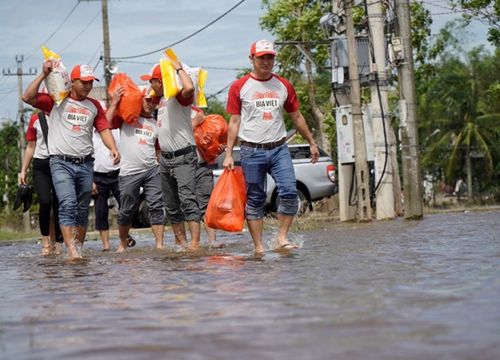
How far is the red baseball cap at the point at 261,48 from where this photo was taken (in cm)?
948

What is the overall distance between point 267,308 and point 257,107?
4484 mm

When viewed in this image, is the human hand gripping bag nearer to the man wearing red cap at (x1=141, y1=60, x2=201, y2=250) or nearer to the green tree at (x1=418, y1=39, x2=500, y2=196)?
the man wearing red cap at (x1=141, y1=60, x2=201, y2=250)

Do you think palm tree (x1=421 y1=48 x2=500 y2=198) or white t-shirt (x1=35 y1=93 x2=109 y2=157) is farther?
palm tree (x1=421 y1=48 x2=500 y2=198)

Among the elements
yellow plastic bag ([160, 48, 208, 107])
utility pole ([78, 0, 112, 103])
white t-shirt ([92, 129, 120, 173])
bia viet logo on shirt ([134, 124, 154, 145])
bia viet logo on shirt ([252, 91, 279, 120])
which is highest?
utility pole ([78, 0, 112, 103])

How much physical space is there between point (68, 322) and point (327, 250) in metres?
4.50

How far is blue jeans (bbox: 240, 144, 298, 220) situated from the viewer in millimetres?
9617

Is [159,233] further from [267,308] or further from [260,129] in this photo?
[267,308]

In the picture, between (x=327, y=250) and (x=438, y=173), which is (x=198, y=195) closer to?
(x=327, y=250)

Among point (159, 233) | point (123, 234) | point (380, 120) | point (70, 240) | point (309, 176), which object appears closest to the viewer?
point (70, 240)

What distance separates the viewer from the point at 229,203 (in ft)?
32.7

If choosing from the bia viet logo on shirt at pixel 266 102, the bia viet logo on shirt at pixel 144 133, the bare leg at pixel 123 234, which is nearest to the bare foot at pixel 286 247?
the bia viet logo on shirt at pixel 266 102

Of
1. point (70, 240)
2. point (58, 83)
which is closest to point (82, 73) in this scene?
point (58, 83)

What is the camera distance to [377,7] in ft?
58.5

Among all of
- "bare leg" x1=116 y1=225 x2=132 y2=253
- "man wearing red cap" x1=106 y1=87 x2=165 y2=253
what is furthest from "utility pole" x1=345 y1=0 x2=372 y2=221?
"man wearing red cap" x1=106 y1=87 x2=165 y2=253
